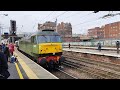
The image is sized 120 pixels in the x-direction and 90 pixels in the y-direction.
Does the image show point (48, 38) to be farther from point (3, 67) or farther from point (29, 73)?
point (3, 67)

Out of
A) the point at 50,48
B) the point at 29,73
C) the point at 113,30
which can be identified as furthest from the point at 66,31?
the point at 29,73

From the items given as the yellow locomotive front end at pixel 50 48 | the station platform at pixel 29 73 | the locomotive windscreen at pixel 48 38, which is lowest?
the station platform at pixel 29 73

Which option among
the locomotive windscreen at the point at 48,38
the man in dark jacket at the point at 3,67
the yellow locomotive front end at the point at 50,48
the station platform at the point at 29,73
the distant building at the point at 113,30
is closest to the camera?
the man in dark jacket at the point at 3,67

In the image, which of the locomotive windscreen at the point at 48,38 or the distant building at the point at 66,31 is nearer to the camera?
the locomotive windscreen at the point at 48,38

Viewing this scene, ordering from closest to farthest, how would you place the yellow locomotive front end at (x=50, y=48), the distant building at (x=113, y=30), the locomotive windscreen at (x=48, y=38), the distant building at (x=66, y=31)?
the yellow locomotive front end at (x=50, y=48), the locomotive windscreen at (x=48, y=38), the distant building at (x=66, y=31), the distant building at (x=113, y=30)

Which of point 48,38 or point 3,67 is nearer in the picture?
point 3,67

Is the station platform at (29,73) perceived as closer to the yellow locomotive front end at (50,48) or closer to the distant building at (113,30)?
the yellow locomotive front end at (50,48)

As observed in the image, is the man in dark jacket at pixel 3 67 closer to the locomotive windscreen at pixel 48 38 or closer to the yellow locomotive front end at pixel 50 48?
the yellow locomotive front end at pixel 50 48

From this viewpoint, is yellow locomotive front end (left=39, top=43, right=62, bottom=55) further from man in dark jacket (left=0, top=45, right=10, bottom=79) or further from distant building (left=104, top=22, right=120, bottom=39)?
distant building (left=104, top=22, right=120, bottom=39)

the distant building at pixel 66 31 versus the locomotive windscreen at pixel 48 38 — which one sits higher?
the distant building at pixel 66 31

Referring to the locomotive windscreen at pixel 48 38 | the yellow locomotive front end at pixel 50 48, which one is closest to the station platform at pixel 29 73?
the yellow locomotive front end at pixel 50 48

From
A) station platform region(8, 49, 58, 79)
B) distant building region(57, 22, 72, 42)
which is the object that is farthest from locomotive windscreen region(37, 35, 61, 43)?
distant building region(57, 22, 72, 42)
